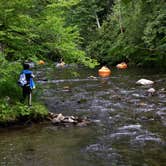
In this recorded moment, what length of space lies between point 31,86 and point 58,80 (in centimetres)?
1175

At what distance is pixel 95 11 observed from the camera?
4966 cm

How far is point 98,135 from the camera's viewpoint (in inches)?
450

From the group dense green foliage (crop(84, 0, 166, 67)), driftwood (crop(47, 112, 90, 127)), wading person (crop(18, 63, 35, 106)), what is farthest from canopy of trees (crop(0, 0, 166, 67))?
driftwood (crop(47, 112, 90, 127))

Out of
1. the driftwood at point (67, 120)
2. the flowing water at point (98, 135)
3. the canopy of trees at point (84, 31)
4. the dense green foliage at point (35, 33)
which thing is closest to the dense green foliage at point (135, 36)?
the canopy of trees at point (84, 31)

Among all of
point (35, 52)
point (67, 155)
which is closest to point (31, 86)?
point (35, 52)

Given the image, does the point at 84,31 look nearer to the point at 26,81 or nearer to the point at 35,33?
the point at 35,33

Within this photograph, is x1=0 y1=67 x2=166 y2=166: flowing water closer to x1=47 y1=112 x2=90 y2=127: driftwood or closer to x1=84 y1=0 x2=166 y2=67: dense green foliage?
x1=47 y1=112 x2=90 y2=127: driftwood

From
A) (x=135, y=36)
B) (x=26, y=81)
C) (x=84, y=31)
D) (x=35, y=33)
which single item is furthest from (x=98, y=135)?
(x=84, y=31)

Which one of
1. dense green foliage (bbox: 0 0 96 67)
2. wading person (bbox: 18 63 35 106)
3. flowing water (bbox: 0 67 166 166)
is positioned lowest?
flowing water (bbox: 0 67 166 166)

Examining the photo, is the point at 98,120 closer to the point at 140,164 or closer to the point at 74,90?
the point at 140,164

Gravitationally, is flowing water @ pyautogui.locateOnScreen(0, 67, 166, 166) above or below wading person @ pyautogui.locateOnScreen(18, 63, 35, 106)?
below

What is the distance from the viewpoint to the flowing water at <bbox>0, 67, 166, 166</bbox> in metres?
9.24

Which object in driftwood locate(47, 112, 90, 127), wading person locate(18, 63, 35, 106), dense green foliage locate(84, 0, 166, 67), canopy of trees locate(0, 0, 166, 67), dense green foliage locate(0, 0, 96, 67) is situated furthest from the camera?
dense green foliage locate(84, 0, 166, 67)

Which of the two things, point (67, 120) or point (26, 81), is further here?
point (26, 81)
